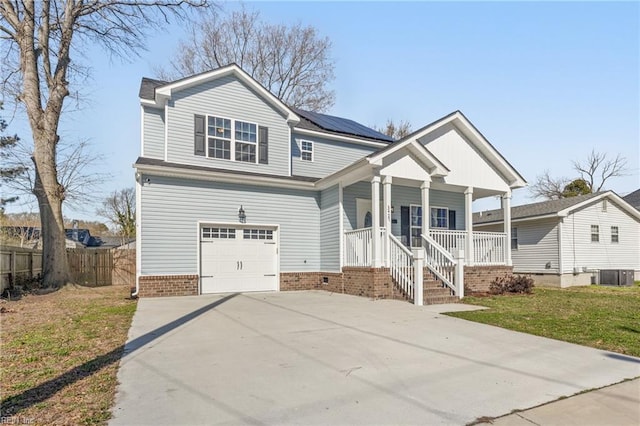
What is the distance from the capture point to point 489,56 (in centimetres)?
1161

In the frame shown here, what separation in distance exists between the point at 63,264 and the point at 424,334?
12576 millimetres

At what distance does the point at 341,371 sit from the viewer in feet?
14.3

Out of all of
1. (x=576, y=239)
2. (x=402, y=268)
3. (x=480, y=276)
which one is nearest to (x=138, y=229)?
(x=402, y=268)

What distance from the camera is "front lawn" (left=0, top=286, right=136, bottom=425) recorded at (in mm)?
3203

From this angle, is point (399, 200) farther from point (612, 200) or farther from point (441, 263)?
point (612, 200)

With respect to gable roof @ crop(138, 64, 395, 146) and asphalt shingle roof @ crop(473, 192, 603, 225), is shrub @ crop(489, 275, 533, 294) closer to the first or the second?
asphalt shingle roof @ crop(473, 192, 603, 225)

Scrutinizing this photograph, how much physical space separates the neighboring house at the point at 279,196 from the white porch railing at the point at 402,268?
0.04 m

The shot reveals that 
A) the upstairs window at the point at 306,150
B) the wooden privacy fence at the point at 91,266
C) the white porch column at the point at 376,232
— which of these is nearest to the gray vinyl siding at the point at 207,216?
the upstairs window at the point at 306,150

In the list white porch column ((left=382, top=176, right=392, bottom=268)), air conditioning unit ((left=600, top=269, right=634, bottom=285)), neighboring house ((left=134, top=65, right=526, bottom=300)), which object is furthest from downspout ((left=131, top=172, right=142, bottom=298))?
air conditioning unit ((left=600, top=269, right=634, bottom=285))

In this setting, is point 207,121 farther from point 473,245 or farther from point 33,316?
point 473,245

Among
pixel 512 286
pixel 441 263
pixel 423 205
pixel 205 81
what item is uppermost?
pixel 205 81

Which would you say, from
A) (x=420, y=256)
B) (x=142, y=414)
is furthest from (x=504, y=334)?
(x=142, y=414)

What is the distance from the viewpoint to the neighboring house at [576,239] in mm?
17938

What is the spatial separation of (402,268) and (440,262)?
1.45 meters
